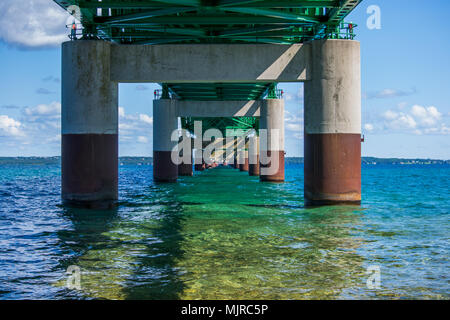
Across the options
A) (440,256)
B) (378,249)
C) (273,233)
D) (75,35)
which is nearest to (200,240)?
(273,233)

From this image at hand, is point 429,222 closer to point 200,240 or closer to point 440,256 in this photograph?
point 440,256

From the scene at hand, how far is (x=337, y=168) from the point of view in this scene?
21469mm

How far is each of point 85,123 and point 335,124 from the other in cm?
1104

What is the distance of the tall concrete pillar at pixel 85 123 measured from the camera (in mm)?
21906

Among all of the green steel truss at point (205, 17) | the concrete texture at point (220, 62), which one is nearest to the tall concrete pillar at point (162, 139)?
the green steel truss at point (205, 17)

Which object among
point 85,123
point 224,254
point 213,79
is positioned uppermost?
point 213,79

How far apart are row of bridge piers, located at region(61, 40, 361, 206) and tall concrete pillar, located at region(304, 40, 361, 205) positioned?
0.14 ft

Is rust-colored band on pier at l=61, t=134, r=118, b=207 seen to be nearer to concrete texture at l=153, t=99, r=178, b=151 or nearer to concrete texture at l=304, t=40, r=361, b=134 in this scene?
concrete texture at l=304, t=40, r=361, b=134

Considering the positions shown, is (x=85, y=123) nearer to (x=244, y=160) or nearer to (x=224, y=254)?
(x=224, y=254)

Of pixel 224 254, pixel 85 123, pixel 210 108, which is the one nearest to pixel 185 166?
pixel 210 108

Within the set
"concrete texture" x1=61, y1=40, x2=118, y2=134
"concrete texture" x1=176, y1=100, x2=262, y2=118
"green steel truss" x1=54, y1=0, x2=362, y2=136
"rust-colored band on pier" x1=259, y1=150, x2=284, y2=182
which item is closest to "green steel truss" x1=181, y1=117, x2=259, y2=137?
"concrete texture" x1=176, y1=100, x2=262, y2=118

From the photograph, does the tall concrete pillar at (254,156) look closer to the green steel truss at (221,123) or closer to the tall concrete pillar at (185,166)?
the green steel truss at (221,123)

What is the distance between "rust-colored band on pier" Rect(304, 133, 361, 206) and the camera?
21.5 m
